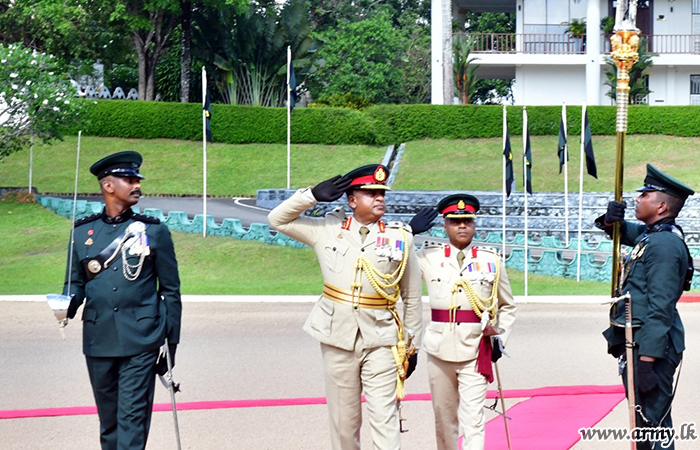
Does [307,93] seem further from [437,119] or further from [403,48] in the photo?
[437,119]

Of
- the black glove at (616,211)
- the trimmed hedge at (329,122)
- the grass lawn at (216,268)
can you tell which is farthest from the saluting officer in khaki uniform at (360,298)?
the trimmed hedge at (329,122)

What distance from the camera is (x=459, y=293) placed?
7.02 meters

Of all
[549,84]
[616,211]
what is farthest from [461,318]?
[549,84]

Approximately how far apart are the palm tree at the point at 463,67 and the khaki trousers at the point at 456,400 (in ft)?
119

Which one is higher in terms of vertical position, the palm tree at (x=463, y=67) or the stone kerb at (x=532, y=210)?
the palm tree at (x=463, y=67)

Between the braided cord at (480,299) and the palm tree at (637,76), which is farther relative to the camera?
the palm tree at (637,76)

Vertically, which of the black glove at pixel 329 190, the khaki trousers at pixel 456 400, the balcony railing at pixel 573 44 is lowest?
the khaki trousers at pixel 456 400

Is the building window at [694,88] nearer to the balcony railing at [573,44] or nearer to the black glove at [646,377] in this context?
the balcony railing at [573,44]

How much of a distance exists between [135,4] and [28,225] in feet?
55.6

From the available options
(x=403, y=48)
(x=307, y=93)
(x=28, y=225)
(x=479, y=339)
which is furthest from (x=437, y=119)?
(x=479, y=339)

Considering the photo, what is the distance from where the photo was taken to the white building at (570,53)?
43625 mm

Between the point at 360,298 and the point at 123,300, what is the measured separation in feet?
4.88

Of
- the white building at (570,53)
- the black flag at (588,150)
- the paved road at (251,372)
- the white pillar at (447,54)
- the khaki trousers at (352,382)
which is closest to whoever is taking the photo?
the khaki trousers at (352,382)

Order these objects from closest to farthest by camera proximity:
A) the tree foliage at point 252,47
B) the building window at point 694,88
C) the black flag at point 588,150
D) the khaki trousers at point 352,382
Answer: the khaki trousers at point 352,382 → the black flag at point 588,150 → the tree foliage at point 252,47 → the building window at point 694,88
